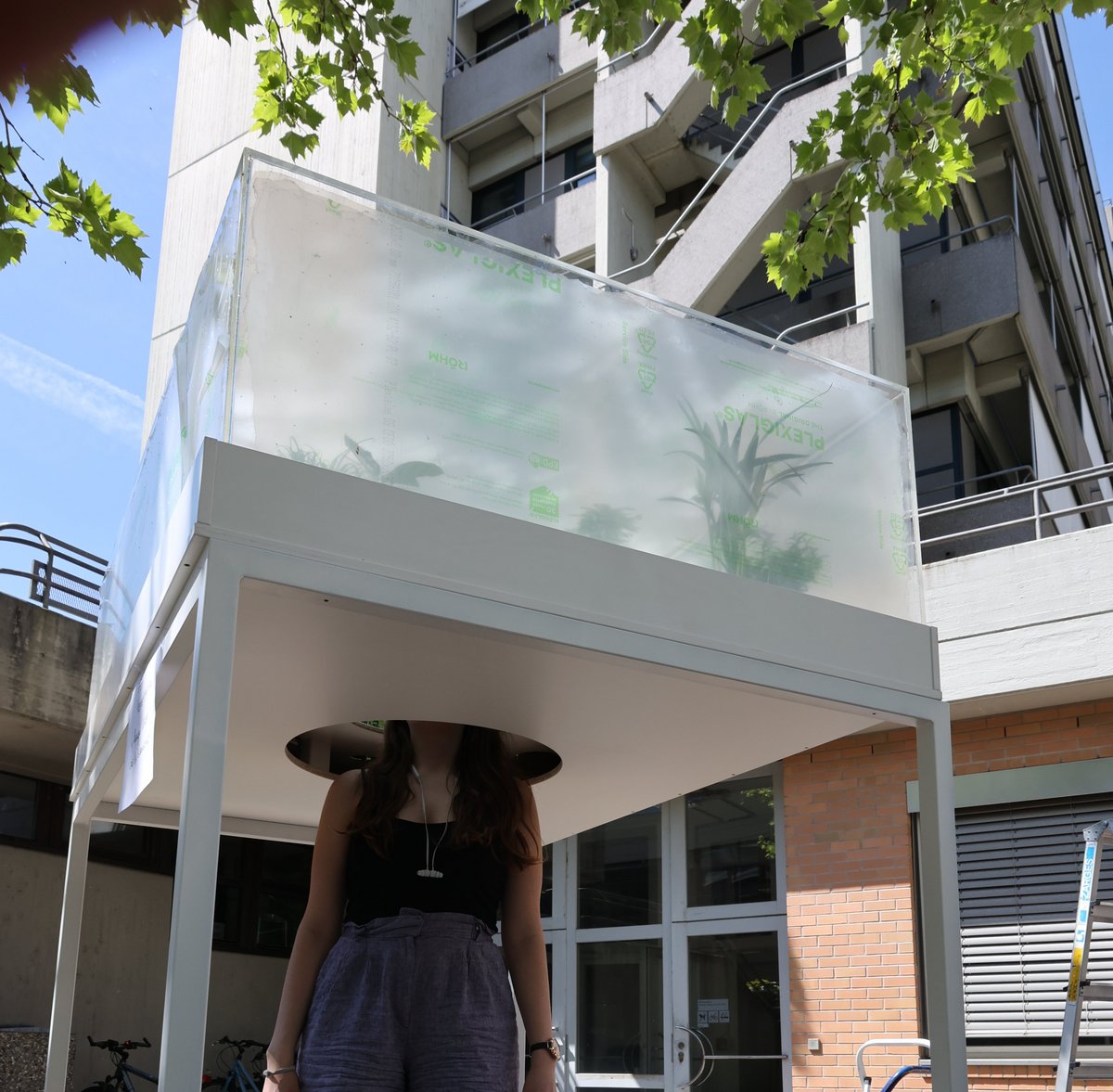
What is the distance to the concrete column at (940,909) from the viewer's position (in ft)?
10.7

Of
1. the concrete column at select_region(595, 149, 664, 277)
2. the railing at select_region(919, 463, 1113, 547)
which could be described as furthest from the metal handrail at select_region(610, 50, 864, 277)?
the railing at select_region(919, 463, 1113, 547)

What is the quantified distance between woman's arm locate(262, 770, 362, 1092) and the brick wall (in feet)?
22.8

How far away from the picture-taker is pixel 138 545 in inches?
161

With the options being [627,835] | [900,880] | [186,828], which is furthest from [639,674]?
[627,835]

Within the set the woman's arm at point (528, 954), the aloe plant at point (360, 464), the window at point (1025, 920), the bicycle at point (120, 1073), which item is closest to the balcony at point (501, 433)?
the aloe plant at point (360, 464)

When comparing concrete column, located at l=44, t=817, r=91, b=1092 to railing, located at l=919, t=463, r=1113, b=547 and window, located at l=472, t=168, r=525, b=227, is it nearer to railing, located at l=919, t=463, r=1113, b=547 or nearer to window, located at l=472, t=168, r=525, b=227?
railing, located at l=919, t=463, r=1113, b=547

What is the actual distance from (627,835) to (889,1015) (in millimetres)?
2838

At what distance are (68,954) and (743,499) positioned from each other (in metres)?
3.26

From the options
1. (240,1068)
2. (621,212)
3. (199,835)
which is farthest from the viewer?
(621,212)

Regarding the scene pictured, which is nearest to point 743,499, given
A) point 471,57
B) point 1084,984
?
point 1084,984

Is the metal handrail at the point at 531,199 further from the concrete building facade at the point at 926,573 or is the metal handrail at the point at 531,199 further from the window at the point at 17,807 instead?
the window at the point at 17,807

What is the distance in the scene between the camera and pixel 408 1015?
8.97ft

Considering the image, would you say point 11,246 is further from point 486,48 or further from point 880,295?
point 486,48

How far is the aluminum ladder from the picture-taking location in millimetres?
4109
